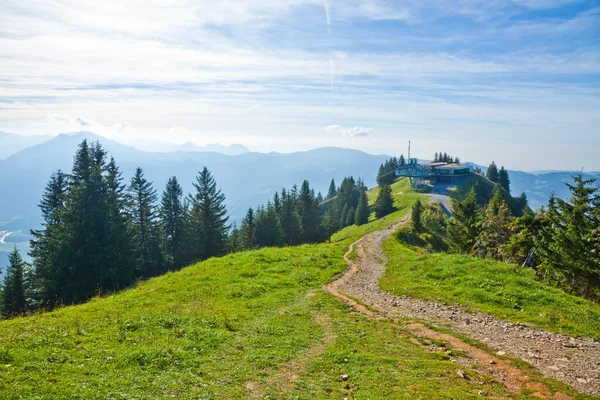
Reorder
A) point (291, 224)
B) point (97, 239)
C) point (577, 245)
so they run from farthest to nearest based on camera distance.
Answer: point (291, 224), point (97, 239), point (577, 245)

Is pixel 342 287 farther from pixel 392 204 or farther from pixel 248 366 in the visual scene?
pixel 392 204

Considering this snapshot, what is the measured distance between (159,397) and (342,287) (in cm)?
1682

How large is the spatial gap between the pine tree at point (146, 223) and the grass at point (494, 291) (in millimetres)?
45251

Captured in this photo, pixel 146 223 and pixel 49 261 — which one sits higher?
pixel 146 223

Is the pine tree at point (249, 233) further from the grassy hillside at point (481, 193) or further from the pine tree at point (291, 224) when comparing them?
the grassy hillside at point (481, 193)

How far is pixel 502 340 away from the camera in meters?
14.2

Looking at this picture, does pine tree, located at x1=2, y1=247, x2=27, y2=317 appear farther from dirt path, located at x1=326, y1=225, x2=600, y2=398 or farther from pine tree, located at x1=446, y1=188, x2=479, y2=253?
pine tree, located at x1=446, y1=188, x2=479, y2=253

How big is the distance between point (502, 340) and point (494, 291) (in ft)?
20.3

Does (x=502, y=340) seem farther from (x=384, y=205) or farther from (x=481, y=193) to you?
(x=481, y=193)

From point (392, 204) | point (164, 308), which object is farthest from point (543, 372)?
point (392, 204)

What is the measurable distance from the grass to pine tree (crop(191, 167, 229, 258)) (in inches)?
1497

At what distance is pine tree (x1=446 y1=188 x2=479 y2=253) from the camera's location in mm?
45469

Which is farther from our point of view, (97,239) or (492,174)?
(492,174)

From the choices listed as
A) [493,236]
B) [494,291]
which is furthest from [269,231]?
[494,291]
